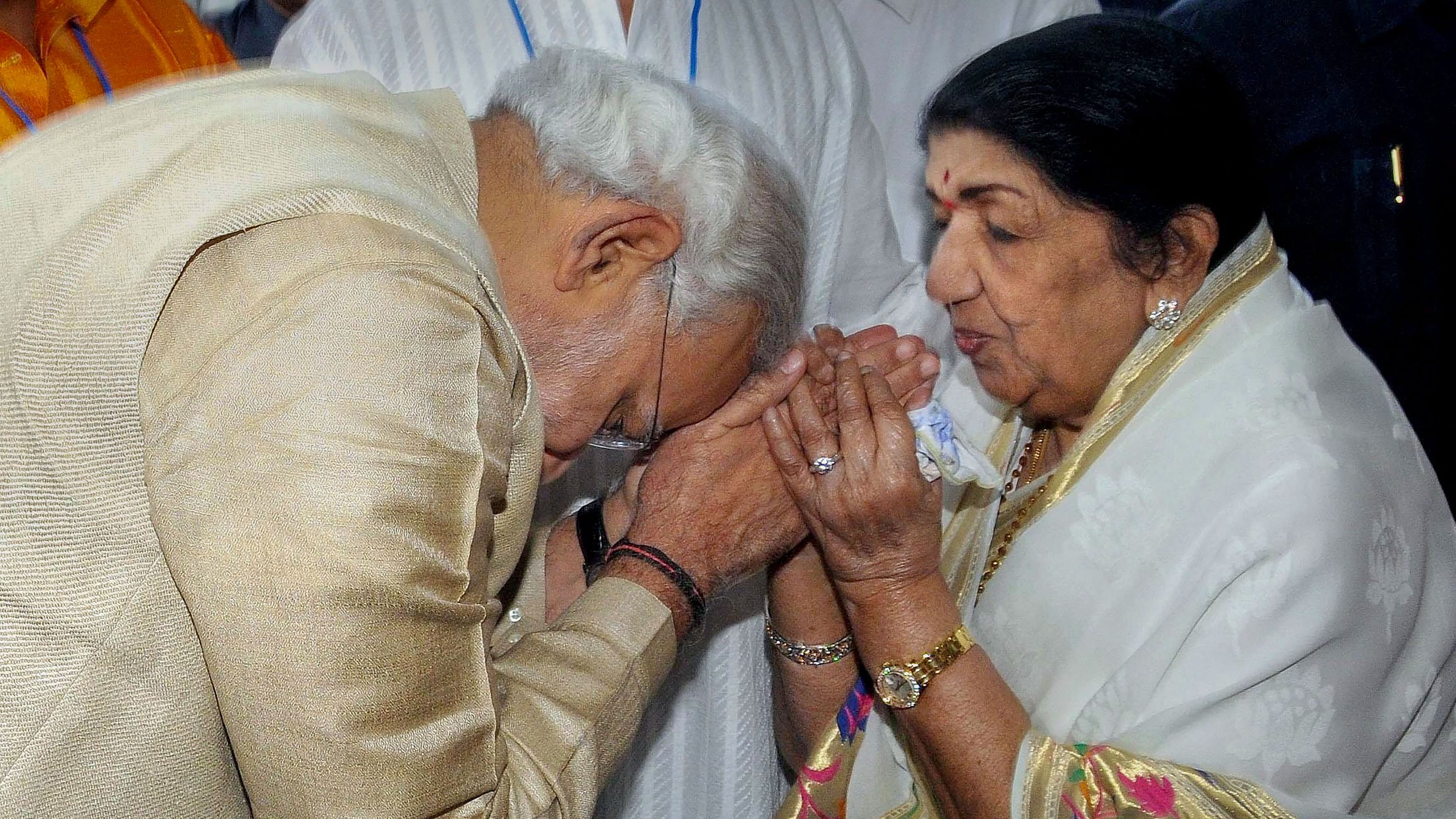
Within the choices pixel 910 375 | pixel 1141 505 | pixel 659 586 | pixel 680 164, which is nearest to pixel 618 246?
pixel 680 164

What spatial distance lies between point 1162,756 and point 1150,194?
0.76 m

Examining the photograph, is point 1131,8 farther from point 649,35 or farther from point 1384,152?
point 649,35

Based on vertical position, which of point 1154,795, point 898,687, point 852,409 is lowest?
point 898,687

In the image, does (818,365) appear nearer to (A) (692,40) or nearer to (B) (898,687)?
(B) (898,687)

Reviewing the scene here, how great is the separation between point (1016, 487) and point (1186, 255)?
20.7 inches

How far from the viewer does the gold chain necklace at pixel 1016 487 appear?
2.04 m

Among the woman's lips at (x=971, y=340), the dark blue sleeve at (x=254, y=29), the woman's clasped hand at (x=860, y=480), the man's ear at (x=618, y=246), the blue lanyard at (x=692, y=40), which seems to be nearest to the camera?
the man's ear at (x=618, y=246)

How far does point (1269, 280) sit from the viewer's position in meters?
1.87

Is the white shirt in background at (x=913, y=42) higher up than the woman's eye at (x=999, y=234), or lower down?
lower down

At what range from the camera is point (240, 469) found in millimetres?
1103

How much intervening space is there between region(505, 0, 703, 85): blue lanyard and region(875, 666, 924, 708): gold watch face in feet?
3.66

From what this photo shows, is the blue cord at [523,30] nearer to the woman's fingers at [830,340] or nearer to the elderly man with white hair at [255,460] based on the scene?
the woman's fingers at [830,340]

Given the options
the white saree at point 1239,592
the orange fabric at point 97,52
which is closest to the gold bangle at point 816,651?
the white saree at point 1239,592

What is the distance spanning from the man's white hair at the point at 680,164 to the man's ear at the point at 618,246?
0.02 metres
